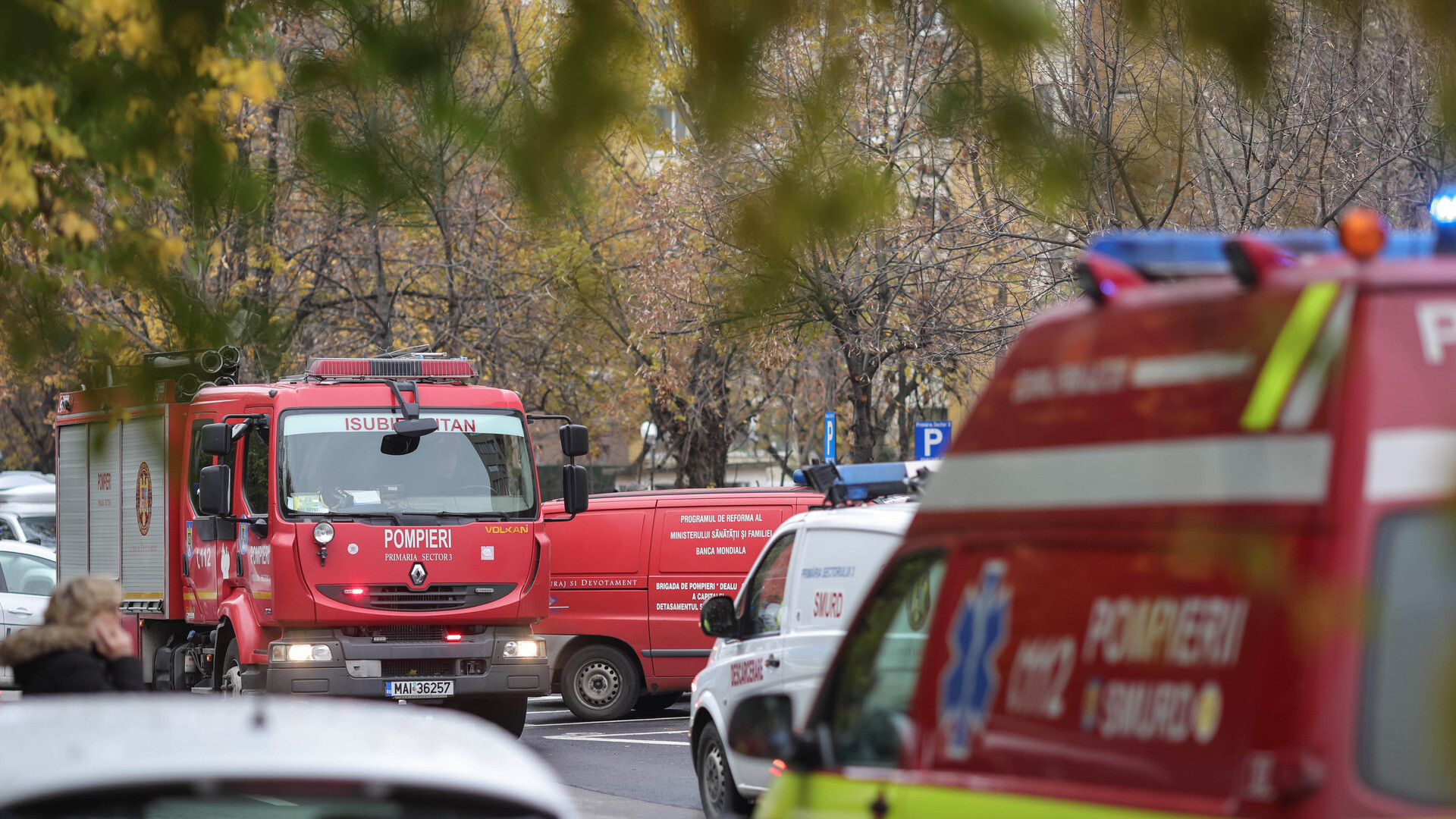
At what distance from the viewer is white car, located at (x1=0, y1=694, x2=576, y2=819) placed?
2.81m

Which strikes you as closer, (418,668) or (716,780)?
(716,780)

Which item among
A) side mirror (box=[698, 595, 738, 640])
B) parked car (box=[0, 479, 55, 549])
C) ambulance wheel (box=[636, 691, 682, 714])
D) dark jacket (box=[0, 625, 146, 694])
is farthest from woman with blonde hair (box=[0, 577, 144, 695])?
parked car (box=[0, 479, 55, 549])

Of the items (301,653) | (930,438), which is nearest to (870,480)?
(301,653)

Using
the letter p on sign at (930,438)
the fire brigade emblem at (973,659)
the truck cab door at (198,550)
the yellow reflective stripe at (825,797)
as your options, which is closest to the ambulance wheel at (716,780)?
the yellow reflective stripe at (825,797)

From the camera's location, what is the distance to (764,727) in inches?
178

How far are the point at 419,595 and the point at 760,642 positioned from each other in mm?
4278

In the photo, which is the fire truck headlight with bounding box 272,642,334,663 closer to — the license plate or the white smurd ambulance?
the license plate

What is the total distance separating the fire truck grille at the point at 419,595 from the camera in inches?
491

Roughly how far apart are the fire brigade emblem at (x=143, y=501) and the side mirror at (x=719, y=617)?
21.2 ft

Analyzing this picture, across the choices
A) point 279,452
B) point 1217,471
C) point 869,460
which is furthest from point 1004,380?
point 869,460

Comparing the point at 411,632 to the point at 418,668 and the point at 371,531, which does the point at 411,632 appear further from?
the point at 371,531

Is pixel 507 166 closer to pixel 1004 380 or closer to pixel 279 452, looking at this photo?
pixel 1004 380

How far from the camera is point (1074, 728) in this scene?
3281 millimetres

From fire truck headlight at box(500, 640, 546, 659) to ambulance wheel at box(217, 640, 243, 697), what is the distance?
196 centimetres
